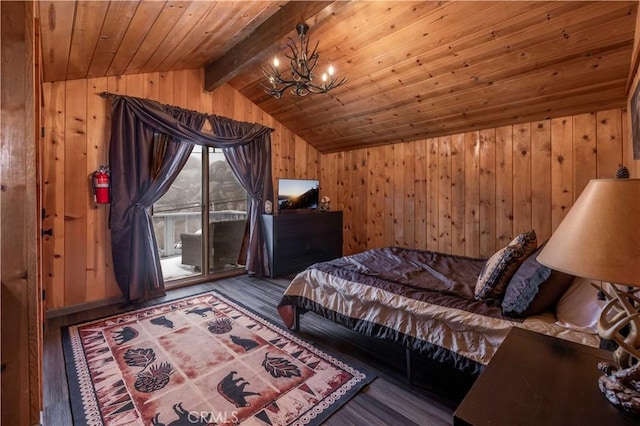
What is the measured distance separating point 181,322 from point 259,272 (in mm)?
1493

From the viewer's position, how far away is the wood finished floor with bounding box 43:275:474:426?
1602 millimetres

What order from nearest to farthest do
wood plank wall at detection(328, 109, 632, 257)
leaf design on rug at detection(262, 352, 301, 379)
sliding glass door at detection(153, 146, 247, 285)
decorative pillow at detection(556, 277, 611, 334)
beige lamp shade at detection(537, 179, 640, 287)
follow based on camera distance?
beige lamp shade at detection(537, 179, 640, 287) < decorative pillow at detection(556, 277, 611, 334) < leaf design on rug at detection(262, 352, 301, 379) < wood plank wall at detection(328, 109, 632, 257) < sliding glass door at detection(153, 146, 247, 285)

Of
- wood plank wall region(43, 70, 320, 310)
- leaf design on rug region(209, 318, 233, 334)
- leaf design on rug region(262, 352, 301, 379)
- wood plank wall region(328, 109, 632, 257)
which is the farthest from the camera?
wood plank wall region(328, 109, 632, 257)

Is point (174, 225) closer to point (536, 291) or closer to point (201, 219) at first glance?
point (201, 219)

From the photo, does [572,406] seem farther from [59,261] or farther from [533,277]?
[59,261]

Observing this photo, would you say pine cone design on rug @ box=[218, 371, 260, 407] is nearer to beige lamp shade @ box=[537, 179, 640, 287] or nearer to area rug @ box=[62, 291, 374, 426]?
area rug @ box=[62, 291, 374, 426]

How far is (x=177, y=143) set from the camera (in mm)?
3535

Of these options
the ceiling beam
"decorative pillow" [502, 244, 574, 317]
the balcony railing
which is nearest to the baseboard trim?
the balcony railing

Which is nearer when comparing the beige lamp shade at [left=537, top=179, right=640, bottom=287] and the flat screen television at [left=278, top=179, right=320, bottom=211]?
the beige lamp shade at [left=537, top=179, right=640, bottom=287]

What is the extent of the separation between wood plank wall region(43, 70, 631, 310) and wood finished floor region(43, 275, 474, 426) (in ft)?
2.81

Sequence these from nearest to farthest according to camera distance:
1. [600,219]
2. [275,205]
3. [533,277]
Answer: [600,219] → [533,277] → [275,205]

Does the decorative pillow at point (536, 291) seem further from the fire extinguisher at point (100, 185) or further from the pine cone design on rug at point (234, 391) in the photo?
the fire extinguisher at point (100, 185)

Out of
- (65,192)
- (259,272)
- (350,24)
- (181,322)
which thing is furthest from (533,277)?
(65,192)

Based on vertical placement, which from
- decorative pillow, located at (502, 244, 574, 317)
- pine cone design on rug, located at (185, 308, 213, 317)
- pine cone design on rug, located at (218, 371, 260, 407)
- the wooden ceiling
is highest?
the wooden ceiling
